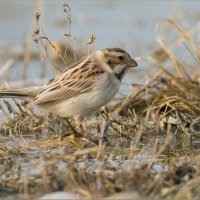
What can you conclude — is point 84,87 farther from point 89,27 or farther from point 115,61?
point 89,27

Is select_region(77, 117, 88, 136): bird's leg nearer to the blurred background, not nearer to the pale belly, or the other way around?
the pale belly

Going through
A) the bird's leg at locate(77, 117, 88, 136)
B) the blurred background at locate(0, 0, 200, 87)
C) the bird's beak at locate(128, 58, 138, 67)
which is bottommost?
the bird's leg at locate(77, 117, 88, 136)

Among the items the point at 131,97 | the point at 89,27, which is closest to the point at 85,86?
the point at 131,97

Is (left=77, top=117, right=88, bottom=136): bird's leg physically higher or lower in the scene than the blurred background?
lower

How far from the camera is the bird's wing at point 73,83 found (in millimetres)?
7070

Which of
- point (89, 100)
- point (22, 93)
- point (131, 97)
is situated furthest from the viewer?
point (131, 97)

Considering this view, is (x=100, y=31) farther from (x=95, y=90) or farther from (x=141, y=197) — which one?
(x=141, y=197)

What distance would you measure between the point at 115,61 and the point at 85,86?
41 cm

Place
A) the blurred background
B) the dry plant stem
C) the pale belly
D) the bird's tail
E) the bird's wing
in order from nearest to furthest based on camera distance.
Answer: the pale belly < the bird's wing < the bird's tail < the dry plant stem < the blurred background

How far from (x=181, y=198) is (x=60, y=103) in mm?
2457

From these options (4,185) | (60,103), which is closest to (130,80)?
(60,103)

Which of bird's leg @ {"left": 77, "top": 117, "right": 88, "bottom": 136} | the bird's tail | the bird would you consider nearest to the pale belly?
the bird

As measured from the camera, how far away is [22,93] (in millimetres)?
7383

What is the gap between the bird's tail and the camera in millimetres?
7317
